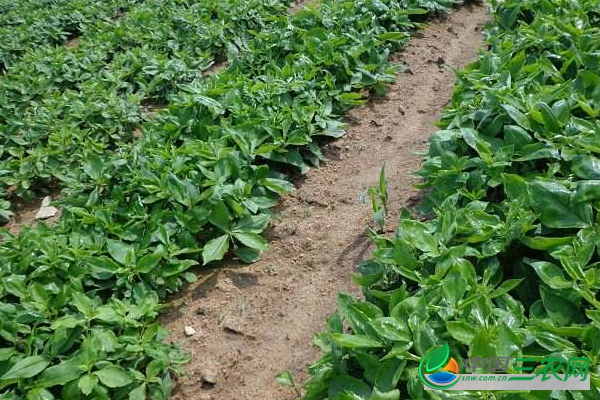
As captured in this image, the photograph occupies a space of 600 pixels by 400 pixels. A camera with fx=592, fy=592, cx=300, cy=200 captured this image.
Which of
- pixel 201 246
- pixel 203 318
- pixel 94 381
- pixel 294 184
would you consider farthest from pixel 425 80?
pixel 94 381

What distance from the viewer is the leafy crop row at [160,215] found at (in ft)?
9.45

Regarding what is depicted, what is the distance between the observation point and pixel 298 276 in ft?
12.0

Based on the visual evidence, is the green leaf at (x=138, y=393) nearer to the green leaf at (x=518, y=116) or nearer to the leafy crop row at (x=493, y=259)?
the leafy crop row at (x=493, y=259)

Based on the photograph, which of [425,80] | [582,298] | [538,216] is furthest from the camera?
[425,80]

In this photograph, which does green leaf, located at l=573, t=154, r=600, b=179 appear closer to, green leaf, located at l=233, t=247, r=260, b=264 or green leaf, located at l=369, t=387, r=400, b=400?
green leaf, located at l=369, t=387, r=400, b=400

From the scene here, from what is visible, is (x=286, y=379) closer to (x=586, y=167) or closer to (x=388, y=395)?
(x=388, y=395)

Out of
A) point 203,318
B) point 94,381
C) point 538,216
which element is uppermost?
point 538,216

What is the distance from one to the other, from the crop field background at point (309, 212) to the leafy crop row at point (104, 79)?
0.03 m

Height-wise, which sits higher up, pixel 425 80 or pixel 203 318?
pixel 425 80

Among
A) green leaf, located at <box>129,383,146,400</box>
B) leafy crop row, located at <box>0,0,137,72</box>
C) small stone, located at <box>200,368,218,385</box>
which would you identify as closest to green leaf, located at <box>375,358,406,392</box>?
small stone, located at <box>200,368,218,385</box>

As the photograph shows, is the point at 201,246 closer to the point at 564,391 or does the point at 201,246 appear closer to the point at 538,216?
the point at 538,216

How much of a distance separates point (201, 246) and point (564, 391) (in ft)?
7.57

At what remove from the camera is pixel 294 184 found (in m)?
4.41

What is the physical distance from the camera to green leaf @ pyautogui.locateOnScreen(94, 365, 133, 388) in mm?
2747
